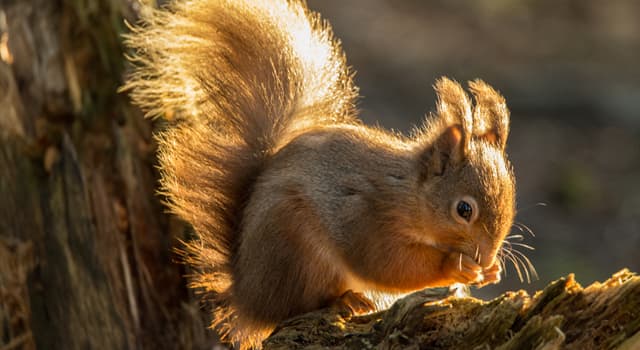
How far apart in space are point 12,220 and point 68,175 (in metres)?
0.23

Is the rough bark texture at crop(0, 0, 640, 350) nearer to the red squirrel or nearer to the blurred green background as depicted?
the red squirrel

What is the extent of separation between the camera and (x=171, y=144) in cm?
258

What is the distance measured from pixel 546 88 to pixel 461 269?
14.1ft

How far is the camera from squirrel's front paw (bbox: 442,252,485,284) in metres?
2.38

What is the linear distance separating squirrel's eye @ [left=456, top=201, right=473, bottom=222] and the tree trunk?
97 cm

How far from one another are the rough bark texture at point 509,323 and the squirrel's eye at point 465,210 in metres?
0.26

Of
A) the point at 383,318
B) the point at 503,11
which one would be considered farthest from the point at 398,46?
the point at 383,318

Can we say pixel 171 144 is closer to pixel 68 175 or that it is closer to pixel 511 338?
pixel 68 175

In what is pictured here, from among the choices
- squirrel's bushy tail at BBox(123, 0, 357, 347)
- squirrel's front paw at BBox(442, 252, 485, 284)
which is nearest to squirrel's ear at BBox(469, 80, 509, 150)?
squirrel's front paw at BBox(442, 252, 485, 284)

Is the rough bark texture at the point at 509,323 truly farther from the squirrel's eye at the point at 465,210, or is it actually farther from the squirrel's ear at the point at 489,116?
the squirrel's ear at the point at 489,116

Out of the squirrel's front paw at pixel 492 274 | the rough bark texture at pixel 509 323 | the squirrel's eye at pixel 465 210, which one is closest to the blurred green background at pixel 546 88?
the squirrel's front paw at pixel 492 274

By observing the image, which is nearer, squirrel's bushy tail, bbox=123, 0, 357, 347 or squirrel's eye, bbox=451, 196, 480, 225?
squirrel's eye, bbox=451, 196, 480, 225

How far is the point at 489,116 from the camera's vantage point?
8.07 feet

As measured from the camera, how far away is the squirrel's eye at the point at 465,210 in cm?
235
